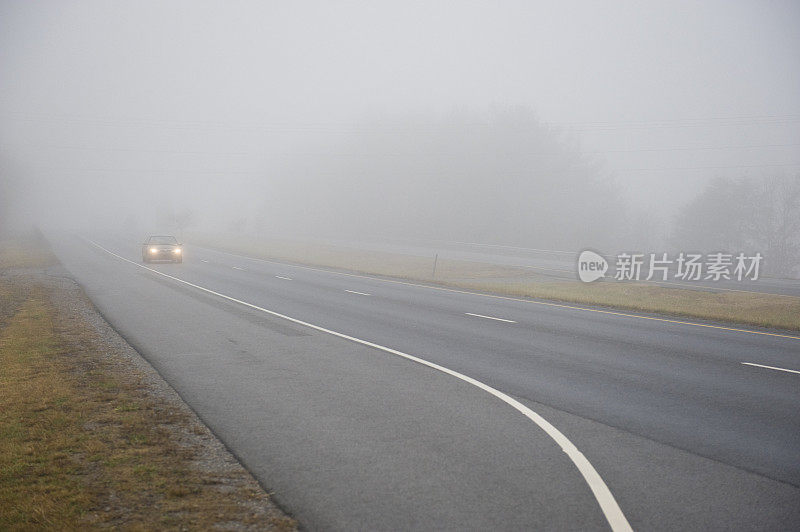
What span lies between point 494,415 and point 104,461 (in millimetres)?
3995

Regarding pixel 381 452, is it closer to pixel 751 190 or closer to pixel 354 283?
pixel 354 283

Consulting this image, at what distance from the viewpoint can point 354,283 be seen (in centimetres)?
2269

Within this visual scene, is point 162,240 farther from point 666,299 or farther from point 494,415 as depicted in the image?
point 494,415

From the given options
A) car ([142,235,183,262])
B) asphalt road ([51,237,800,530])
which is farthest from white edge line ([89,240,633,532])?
car ([142,235,183,262])

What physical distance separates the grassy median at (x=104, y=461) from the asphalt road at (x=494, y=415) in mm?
409

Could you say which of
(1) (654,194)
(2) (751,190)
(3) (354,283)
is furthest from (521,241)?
(1) (654,194)

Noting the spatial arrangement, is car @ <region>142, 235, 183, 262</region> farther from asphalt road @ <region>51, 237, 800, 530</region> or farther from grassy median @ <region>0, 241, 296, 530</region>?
grassy median @ <region>0, 241, 296, 530</region>

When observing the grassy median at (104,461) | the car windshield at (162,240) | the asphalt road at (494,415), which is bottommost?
the grassy median at (104,461)

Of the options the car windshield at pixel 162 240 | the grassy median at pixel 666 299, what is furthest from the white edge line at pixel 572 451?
the car windshield at pixel 162 240

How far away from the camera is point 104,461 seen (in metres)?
4.64

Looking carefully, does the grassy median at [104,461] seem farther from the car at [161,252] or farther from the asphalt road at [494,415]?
the car at [161,252]

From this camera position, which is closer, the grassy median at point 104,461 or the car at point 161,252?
the grassy median at point 104,461

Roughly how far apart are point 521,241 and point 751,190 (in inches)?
967

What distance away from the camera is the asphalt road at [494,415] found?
156 inches
